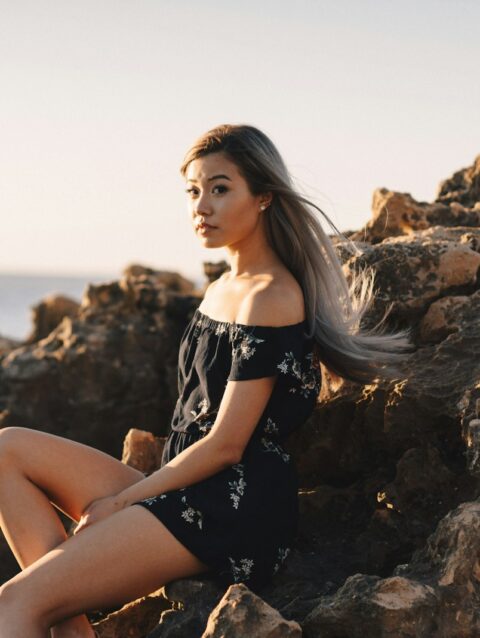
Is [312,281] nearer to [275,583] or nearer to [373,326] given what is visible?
[373,326]

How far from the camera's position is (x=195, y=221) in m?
3.69

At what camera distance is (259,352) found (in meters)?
3.33

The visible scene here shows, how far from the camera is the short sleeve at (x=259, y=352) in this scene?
3314 millimetres

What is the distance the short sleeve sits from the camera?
3.31m

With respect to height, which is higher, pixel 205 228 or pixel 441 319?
pixel 205 228

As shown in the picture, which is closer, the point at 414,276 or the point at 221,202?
the point at 221,202

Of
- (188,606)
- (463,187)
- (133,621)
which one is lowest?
(133,621)

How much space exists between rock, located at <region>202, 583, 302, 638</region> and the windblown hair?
4.08ft

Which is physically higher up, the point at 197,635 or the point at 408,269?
the point at 408,269

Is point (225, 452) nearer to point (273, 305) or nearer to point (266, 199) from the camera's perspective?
point (273, 305)

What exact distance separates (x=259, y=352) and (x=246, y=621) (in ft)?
3.50

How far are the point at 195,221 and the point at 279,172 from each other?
0.40 m

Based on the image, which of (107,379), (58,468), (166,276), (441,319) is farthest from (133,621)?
(166,276)

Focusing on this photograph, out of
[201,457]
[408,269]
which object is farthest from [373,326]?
[201,457]
